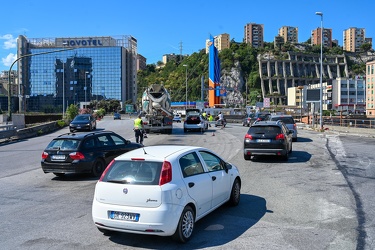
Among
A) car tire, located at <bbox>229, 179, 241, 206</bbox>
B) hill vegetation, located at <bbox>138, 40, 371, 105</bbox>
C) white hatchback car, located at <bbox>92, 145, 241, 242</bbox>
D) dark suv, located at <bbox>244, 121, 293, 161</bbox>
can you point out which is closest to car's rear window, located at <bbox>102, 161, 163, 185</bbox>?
white hatchback car, located at <bbox>92, 145, 241, 242</bbox>

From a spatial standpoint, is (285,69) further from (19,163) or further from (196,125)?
(19,163)

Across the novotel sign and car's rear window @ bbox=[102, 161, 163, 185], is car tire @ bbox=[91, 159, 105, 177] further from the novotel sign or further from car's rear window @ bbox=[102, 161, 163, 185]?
the novotel sign

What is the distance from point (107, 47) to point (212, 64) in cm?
4550

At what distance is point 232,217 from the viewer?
7109mm

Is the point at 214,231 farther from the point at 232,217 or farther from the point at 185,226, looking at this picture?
the point at 232,217

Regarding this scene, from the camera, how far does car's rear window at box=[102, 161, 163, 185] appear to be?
5.70 meters

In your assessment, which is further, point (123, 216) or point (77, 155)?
point (77, 155)

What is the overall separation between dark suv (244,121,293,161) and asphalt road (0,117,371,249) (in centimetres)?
234

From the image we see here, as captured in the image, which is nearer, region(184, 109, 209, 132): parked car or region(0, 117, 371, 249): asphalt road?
region(0, 117, 371, 249): asphalt road

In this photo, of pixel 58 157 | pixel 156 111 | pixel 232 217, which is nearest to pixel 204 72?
pixel 156 111

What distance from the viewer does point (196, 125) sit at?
33.5 metres

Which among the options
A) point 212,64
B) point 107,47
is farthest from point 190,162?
point 107,47

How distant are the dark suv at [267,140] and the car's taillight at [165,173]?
933 cm

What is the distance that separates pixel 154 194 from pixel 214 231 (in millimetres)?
1432
